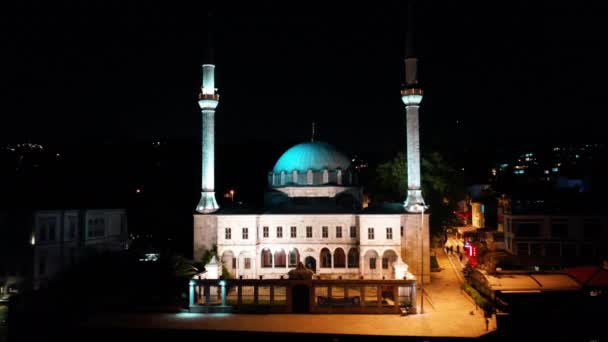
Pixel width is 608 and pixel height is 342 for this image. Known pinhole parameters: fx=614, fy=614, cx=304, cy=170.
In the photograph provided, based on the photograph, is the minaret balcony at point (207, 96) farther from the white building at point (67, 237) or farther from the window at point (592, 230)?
the window at point (592, 230)

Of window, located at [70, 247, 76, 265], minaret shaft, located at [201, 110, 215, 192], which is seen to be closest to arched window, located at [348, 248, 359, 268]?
minaret shaft, located at [201, 110, 215, 192]

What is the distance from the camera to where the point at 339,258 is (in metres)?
48.8

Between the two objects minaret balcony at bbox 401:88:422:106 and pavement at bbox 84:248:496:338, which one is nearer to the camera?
pavement at bbox 84:248:496:338

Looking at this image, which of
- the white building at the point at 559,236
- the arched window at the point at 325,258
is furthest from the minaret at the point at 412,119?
the white building at the point at 559,236

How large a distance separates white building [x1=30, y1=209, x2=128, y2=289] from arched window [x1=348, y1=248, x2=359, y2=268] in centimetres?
2009

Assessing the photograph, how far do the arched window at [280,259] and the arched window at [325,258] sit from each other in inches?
116

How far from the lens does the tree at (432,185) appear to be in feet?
192

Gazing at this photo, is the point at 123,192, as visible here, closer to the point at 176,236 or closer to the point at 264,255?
the point at 176,236

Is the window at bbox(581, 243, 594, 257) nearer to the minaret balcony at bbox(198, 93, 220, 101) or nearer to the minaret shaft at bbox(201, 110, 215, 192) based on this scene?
the minaret shaft at bbox(201, 110, 215, 192)

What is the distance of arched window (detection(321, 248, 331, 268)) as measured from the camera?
4844cm

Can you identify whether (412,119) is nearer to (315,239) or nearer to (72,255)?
(315,239)

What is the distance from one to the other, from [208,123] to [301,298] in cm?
2085

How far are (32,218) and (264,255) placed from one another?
1731cm

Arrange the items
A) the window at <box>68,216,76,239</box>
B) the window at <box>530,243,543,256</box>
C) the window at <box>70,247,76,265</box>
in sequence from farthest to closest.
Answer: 1. the window at <box>530,243,543,256</box>
2. the window at <box>68,216,76,239</box>
3. the window at <box>70,247,76,265</box>
